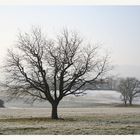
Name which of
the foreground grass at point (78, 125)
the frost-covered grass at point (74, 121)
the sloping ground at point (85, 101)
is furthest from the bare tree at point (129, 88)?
the foreground grass at point (78, 125)

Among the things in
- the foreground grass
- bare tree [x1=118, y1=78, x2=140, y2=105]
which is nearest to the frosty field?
the foreground grass

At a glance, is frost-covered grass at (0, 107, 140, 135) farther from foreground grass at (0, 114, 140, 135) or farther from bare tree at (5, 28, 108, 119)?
bare tree at (5, 28, 108, 119)

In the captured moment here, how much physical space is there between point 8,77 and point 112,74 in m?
1.89

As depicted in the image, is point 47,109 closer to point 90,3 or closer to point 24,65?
point 24,65

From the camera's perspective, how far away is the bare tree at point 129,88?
34.7 feet

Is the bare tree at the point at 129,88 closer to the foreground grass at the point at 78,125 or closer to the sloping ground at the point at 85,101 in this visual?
the sloping ground at the point at 85,101

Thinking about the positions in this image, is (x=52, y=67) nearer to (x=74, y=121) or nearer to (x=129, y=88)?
(x=74, y=121)

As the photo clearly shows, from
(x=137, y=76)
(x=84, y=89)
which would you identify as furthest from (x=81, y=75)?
(x=137, y=76)

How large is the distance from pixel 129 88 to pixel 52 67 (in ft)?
4.80

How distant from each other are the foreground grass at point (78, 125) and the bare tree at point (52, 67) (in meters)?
0.31

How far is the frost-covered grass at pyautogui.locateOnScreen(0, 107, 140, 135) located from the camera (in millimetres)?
10086

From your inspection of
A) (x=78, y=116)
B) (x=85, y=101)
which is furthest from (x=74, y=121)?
(x=85, y=101)

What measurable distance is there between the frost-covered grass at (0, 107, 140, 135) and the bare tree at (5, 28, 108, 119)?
10.1 inches

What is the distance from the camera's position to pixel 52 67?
10.7 m
